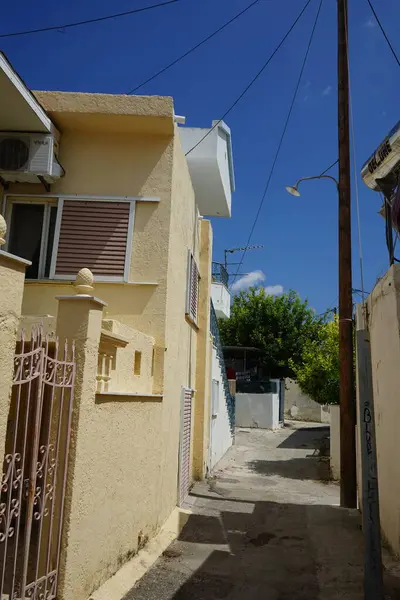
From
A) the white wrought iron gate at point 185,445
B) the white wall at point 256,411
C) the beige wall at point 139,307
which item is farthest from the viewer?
the white wall at point 256,411

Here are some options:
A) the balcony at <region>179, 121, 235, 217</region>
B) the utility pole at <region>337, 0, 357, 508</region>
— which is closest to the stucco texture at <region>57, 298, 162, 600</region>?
the utility pole at <region>337, 0, 357, 508</region>

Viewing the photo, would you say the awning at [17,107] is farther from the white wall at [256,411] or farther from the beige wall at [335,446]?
the white wall at [256,411]

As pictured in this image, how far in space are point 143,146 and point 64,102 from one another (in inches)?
50.9

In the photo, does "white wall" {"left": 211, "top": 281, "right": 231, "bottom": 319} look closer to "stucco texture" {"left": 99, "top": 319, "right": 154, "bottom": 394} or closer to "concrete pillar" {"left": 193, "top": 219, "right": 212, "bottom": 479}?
"concrete pillar" {"left": 193, "top": 219, "right": 212, "bottom": 479}

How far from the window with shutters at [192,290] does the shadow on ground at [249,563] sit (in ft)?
12.2

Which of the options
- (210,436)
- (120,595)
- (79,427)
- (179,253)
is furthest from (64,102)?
(210,436)

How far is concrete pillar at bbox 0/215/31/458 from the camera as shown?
3191 mm

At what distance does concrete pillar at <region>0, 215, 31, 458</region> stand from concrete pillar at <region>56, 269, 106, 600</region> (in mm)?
1062

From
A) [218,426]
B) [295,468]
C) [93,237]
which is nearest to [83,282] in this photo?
[93,237]

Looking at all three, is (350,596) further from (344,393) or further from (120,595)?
(344,393)

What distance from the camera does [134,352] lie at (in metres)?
6.30

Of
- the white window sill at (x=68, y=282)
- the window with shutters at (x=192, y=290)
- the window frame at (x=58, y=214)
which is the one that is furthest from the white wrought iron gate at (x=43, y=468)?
the window with shutters at (x=192, y=290)

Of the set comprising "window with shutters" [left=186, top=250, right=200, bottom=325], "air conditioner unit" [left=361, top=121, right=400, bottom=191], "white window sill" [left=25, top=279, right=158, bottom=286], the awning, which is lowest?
"white window sill" [left=25, top=279, right=158, bottom=286]

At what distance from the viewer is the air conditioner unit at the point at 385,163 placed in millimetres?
6489
